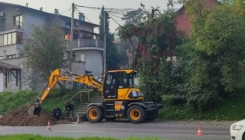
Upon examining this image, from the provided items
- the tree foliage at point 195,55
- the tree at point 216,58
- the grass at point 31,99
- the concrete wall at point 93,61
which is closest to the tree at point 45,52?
the grass at point 31,99

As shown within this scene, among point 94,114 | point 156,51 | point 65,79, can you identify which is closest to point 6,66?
point 65,79

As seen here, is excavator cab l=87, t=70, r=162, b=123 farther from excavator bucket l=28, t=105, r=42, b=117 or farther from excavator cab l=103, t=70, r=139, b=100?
excavator bucket l=28, t=105, r=42, b=117

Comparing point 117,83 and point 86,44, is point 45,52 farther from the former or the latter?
point 86,44

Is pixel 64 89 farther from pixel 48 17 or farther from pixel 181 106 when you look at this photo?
pixel 48 17

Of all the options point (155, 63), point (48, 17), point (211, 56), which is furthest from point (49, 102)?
point (48, 17)

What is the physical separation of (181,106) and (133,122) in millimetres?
4563

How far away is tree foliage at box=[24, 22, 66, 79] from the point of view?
33.8 m

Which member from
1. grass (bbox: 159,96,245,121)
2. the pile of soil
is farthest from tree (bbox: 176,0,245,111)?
the pile of soil

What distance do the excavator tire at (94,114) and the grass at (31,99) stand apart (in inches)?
207

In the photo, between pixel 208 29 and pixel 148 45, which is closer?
pixel 208 29

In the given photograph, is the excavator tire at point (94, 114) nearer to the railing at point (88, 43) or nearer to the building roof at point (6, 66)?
the building roof at point (6, 66)

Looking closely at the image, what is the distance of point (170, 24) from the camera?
30.0 m

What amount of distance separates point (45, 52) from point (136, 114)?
1288 cm

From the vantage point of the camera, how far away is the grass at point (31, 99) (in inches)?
1246
